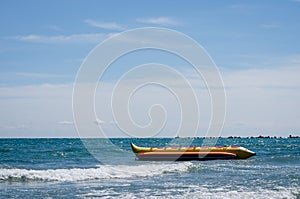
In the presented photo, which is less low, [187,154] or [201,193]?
[187,154]

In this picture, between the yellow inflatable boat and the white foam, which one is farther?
the yellow inflatable boat

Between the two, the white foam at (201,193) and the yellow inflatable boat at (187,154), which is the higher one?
the yellow inflatable boat at (187,154)

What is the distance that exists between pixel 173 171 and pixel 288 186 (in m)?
10.1

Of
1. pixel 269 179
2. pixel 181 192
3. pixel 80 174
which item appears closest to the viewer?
pixel 181 192

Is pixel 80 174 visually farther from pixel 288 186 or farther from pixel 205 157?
pixel 205 157

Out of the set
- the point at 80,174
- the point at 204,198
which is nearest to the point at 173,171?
the point at 80,174

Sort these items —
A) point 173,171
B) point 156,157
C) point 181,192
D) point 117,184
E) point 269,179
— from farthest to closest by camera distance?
point 156,157, point 173,171, point 269,179, point 117,184, point 181,192

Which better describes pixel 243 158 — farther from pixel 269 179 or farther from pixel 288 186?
pixel 288 186

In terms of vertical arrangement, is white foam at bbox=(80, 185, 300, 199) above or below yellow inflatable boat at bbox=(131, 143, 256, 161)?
below

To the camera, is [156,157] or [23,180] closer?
[23,180]

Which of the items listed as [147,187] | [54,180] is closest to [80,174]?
[54,180]

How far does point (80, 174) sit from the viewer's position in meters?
27.3

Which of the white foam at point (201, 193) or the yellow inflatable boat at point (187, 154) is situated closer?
the white foam at point (201, 193)

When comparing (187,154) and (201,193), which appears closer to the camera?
(201,193)
